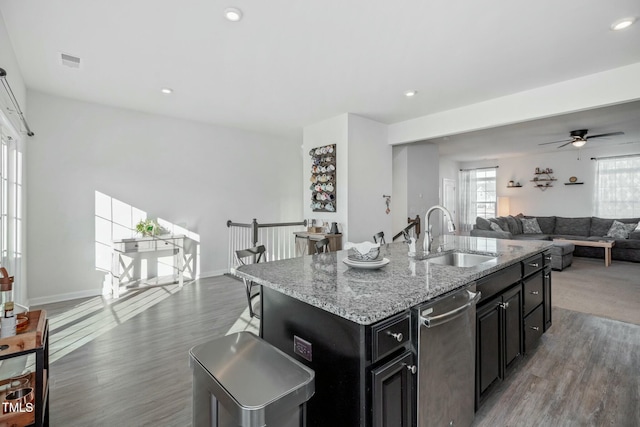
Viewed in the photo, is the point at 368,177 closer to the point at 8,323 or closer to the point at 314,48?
the point at 314,48

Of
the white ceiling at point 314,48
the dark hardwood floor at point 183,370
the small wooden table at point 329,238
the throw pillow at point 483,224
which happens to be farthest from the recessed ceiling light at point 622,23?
the throw pillow at point 483,224

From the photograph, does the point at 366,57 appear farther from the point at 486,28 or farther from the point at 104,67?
the point at 104,67

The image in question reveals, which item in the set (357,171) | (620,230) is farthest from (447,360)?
(620,230)

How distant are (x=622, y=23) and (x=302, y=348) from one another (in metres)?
3.52

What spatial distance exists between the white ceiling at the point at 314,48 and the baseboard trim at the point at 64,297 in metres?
2.72

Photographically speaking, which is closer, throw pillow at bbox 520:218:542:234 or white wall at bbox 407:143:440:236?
white wall at bbox 407:143:440:236

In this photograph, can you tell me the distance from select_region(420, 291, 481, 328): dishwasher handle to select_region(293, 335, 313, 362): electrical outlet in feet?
1.77

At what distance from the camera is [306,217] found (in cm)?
566

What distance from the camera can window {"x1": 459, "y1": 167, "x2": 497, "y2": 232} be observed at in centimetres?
995

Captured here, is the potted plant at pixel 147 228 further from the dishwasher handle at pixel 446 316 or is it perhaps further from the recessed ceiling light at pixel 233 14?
the dishwasher handle at pixel 446 316

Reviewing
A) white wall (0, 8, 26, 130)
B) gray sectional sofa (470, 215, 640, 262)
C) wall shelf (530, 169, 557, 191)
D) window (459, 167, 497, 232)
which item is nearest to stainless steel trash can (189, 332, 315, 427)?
white wall (0, 8, 26, 130)

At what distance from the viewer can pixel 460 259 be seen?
251 cm

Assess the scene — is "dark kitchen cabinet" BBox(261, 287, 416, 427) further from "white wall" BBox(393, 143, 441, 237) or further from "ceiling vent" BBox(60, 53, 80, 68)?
"white wall" BBox(393, 143, 441, 237)

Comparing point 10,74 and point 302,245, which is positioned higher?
point 10,74
